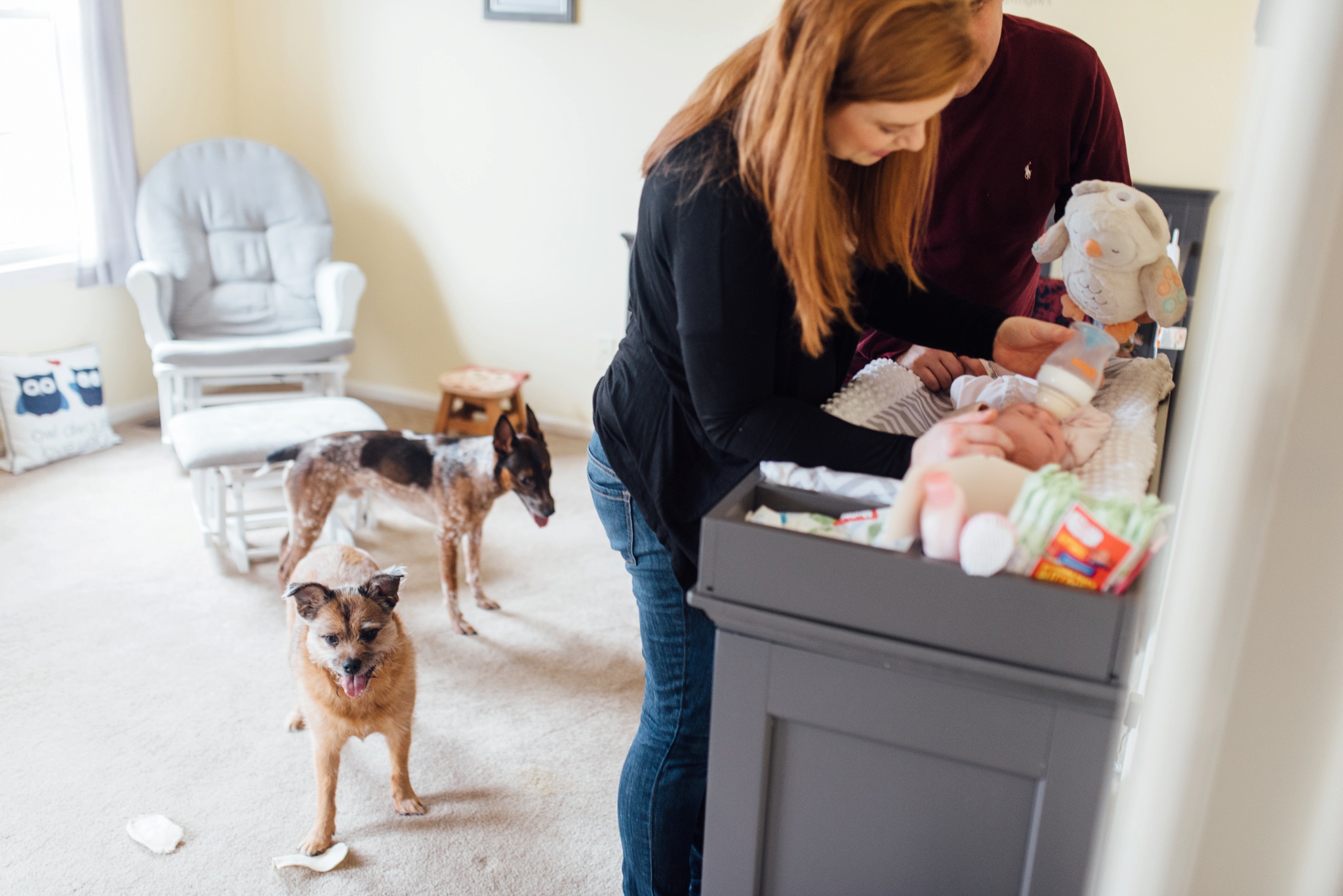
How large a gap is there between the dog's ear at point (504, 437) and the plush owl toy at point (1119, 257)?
4.18 ft

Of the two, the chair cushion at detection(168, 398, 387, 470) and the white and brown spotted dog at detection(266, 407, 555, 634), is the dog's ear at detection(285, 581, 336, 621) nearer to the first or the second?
the white and brown spotted dog at detection(266, 407, 555, 634)

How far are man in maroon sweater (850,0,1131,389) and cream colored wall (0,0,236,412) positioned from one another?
120 inches

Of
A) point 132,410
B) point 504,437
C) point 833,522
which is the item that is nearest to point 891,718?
point 833,522

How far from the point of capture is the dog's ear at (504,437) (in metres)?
2.24

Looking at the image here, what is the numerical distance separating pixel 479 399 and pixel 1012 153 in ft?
7.59

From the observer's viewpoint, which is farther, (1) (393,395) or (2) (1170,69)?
(1) (393,395)

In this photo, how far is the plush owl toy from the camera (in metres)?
1.25

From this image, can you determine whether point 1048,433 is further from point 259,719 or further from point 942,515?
point 259,719

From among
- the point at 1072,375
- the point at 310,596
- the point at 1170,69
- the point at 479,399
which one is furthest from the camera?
the point at 479,399

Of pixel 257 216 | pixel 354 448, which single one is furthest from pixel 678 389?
pixel 257 216

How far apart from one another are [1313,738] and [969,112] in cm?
126

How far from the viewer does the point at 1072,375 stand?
96cm

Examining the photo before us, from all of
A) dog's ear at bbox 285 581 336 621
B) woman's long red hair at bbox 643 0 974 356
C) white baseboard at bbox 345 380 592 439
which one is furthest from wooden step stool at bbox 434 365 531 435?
woman's long red hair at bbox 643 0 974 356

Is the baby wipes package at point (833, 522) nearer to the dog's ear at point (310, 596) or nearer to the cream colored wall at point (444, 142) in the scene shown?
the dog's ear at point (310, 596)
